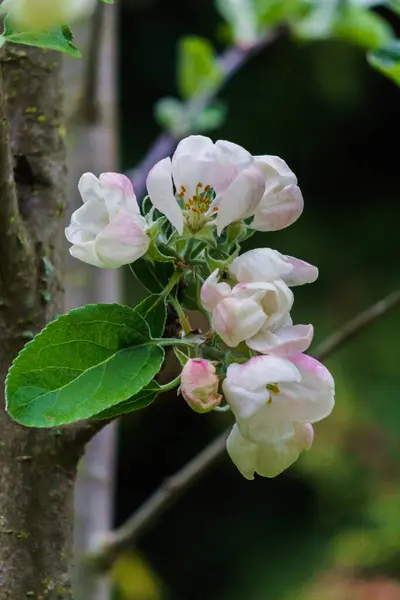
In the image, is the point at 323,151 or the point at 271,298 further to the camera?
the point at 323,151

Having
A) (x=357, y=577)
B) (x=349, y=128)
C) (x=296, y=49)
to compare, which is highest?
(x=296, y=49)

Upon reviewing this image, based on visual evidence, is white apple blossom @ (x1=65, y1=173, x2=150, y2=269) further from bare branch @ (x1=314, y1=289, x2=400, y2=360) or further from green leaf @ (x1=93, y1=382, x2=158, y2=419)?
bare branch @ (x1=314, y1=289, x2=400, y2=360)

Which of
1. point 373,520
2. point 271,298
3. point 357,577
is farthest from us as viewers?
point 373,520

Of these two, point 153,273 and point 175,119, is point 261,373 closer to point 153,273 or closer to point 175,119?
point 153,273

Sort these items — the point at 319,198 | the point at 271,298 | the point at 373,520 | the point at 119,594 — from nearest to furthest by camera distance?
the point at 271,298 → the point at 373,520 → the point at 119,594 → the point at 319,198

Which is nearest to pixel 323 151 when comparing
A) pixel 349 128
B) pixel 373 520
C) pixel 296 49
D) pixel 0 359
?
pixel 349 128

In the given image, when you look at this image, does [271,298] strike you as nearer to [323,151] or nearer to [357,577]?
[357,577]

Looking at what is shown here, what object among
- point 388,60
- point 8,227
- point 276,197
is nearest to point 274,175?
point 276,197
